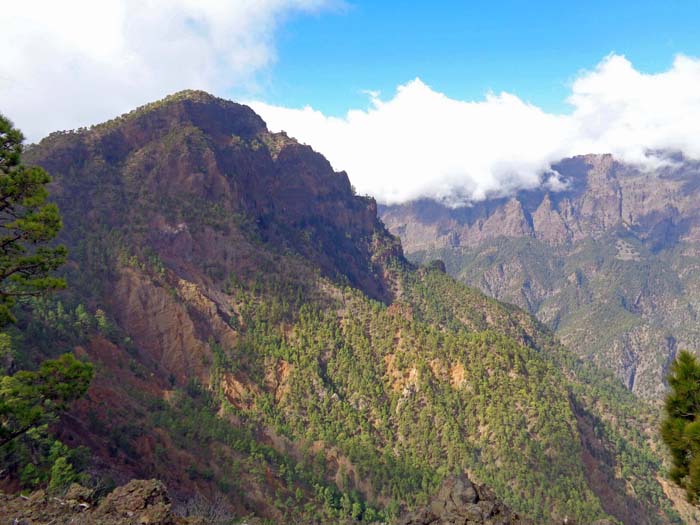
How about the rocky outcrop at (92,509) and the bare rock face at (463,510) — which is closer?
→ the rocky outcrop at (92,509)

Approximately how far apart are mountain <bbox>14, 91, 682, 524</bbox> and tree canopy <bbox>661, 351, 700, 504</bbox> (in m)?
47.9

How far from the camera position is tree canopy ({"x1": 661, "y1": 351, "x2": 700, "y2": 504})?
45.3 ft

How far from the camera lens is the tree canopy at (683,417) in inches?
544

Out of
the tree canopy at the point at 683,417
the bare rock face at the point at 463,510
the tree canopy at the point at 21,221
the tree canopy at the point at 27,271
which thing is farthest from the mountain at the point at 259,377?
the tree canopy at the point at 683,417

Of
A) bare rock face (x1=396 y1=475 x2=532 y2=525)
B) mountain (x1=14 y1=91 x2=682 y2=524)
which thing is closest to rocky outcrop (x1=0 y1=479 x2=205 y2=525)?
bare rock face (x1=396 y1=475 x2=532 y2=525)

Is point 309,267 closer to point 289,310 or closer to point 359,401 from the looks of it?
point 289,310

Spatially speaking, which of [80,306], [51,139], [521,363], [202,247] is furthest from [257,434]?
[51,139]

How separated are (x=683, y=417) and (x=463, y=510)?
36.2 feet

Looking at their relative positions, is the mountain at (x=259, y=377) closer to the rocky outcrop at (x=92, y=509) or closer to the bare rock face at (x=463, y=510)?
the rocky outcrop at (x=92, y=509)

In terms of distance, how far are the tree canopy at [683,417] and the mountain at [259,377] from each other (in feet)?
157

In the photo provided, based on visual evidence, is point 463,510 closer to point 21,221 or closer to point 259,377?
point 21,221

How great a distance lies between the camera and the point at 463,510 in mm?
20984

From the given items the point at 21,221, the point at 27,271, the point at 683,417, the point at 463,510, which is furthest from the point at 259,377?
the point at 683,417

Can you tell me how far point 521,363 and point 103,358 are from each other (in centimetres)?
8509
